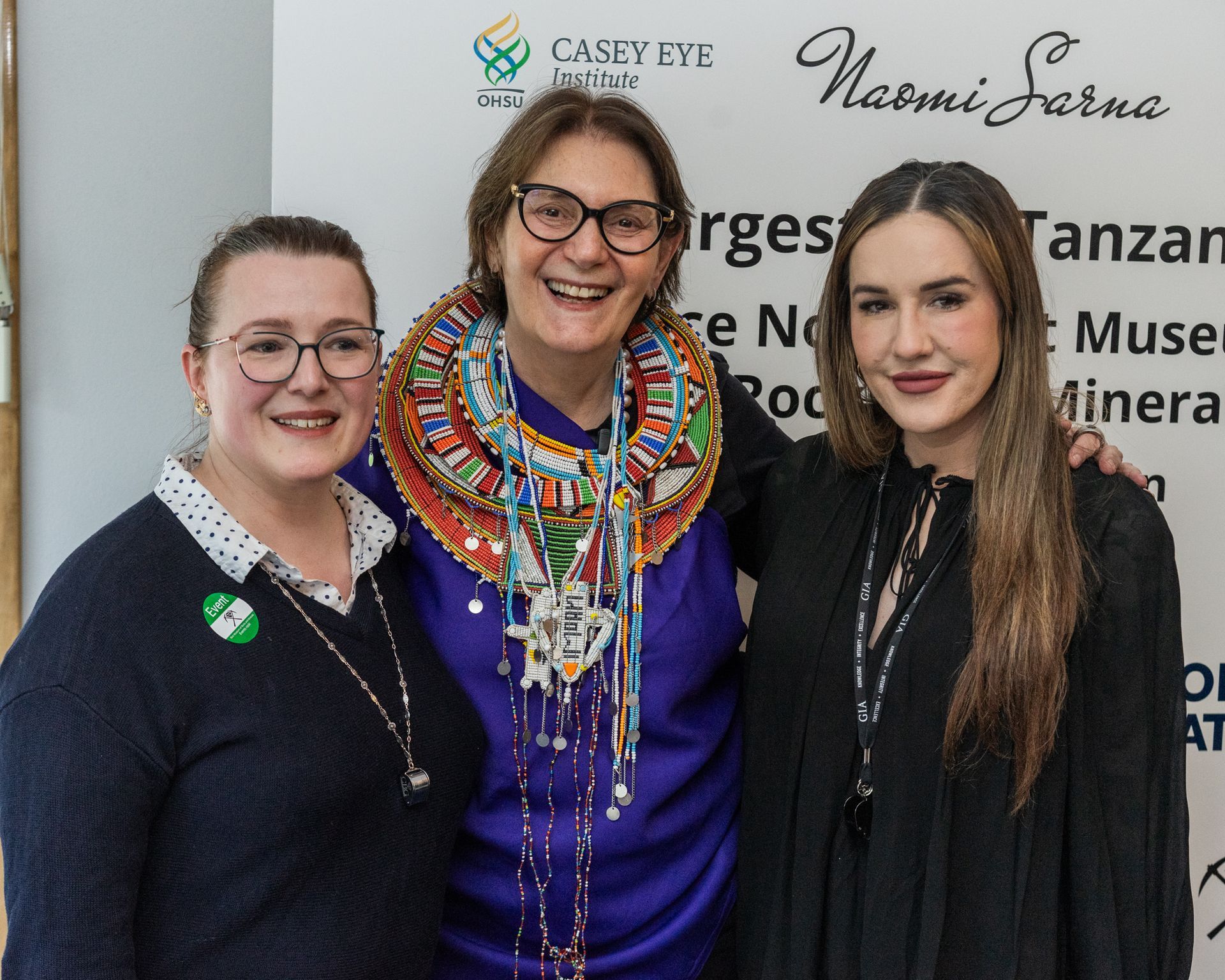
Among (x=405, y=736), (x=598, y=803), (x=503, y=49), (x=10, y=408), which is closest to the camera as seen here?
(x=405, y=736)

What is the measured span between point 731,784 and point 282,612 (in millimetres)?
839

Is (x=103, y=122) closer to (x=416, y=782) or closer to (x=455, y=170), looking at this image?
(x=455, y=170)

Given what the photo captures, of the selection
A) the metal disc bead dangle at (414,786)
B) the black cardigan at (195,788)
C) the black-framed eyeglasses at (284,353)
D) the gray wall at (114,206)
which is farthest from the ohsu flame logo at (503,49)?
the metal disc bead dangle at (414,786)

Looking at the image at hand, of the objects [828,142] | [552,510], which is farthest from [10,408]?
[828,142]

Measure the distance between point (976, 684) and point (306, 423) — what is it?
964 millimetres

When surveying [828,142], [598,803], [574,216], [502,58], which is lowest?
[598,803]

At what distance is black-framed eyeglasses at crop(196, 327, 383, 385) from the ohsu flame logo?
0.97m

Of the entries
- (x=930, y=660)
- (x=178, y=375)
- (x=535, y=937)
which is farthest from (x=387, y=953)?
(x=178, y=375)

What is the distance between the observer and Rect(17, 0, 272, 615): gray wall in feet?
7.34

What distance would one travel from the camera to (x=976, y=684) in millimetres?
1417

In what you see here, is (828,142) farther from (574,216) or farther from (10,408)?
(10,408)

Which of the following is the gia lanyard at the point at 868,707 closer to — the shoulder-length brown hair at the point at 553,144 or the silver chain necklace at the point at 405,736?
the silver chain necklace at the point at 405,736

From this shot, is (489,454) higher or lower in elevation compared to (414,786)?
higher

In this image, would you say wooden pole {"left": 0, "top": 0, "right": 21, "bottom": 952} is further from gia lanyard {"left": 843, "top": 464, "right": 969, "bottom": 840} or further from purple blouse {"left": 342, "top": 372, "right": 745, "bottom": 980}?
gia lanyard {"left": 843, "top": 464, "right": 969, "bottom": 840}
